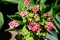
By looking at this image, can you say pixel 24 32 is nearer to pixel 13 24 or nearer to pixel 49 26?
pixel 13 24

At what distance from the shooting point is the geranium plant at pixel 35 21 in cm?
237

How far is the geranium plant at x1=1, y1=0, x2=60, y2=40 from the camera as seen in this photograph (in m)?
2.37

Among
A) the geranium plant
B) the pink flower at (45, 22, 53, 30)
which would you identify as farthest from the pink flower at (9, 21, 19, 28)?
the pink flower at (45, 22, 53, 30)

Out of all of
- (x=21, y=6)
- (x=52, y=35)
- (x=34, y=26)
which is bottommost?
(x=52, y=35)

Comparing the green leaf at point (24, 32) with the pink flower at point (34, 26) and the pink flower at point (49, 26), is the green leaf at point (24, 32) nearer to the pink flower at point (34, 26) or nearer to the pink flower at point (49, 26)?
the pink flower at point (34, 26)

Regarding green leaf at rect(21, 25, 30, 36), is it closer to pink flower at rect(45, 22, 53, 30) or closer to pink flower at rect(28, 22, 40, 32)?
pink flower at rect(28, 22, 40, 32)

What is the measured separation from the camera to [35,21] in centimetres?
240

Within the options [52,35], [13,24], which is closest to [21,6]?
[13,24]

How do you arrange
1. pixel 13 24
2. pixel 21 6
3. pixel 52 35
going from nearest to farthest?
pixel 52 35
pixel 13 24
pixel 21 6

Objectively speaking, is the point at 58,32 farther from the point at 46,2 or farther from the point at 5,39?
the point at 5,39

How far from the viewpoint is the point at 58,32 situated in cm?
236

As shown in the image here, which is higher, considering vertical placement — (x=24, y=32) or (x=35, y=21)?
(x=35, y=21)

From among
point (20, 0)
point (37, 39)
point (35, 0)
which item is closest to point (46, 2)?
point (35, 0)

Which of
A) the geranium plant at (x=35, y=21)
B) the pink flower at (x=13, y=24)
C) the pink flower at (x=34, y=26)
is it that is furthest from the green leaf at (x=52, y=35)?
the pink flower at (x=13, y=24)
